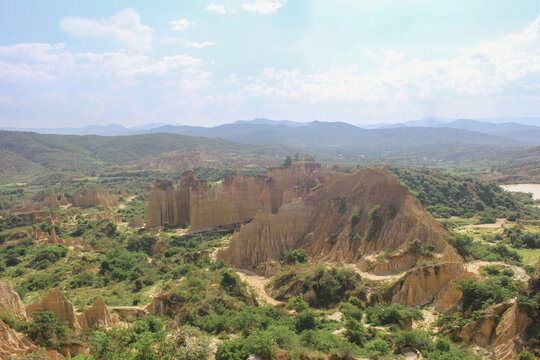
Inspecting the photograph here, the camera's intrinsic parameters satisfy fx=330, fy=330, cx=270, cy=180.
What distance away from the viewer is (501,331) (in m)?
15.4

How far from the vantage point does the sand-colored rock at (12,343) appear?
41.1 ft

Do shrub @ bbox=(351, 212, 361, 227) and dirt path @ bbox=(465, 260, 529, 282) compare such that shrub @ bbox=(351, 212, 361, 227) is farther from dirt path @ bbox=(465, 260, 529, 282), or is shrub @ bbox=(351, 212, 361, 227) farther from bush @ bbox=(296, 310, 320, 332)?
bush @ bbox=(296, 310, 320, 332)

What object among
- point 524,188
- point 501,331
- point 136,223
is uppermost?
point 501,331

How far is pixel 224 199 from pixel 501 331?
42555mm

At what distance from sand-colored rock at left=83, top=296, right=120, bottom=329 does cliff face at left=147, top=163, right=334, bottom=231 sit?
107ft

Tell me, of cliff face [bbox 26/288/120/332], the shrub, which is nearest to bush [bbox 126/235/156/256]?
cliff face [bbox 26/288/120/332]

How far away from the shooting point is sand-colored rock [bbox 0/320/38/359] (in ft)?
41.1

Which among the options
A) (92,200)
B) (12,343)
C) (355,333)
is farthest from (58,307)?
(92,200)

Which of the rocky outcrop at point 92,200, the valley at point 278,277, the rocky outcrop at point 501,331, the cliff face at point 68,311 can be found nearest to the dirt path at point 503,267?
the valley at point 278,277

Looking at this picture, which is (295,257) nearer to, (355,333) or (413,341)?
(355,333)

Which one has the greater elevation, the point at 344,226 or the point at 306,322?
the point at 344,226

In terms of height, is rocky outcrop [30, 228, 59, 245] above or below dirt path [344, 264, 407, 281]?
below

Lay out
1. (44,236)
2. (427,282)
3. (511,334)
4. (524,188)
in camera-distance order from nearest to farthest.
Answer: (511,334)
(427,282)
(44,236)
(524,188)

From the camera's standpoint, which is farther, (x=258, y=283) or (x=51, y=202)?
(x=51, y=202)
